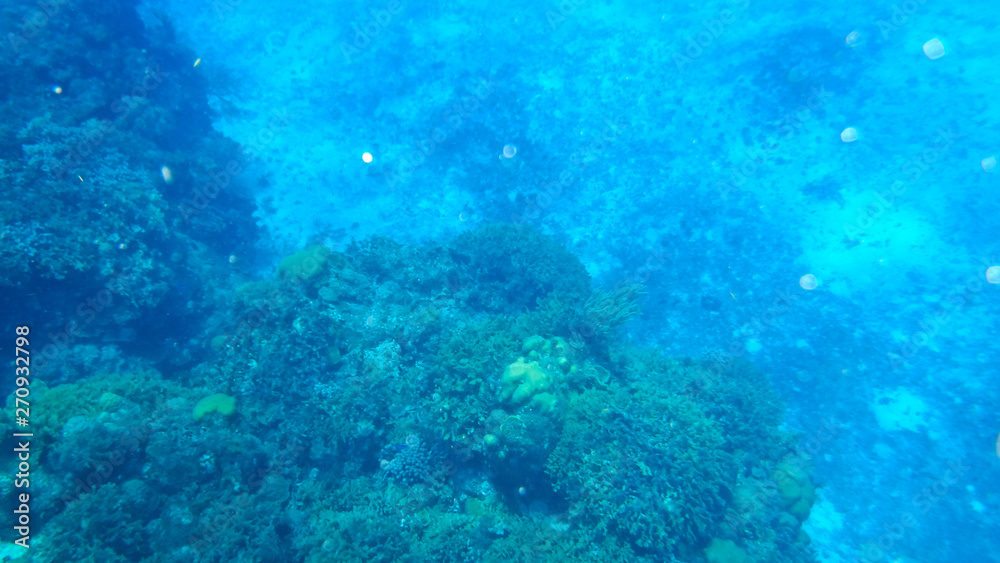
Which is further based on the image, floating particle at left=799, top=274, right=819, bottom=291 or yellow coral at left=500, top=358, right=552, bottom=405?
floating particle at left=799, top=274, right=819, bottom=291

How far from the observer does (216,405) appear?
714 cm

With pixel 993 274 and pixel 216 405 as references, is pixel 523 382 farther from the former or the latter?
pixel 993 274

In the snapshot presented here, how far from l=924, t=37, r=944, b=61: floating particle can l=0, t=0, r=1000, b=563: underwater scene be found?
0.06 m

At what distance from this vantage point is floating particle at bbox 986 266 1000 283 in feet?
39.3

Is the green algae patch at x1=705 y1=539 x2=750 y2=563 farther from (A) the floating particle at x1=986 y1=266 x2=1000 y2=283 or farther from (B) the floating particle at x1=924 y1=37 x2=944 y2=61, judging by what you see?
(B) the floating particle at x1=924 y1=37 x2=944 y2=61

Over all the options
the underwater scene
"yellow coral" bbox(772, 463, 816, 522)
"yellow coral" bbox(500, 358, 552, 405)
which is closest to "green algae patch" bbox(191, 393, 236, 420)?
the underwater scene

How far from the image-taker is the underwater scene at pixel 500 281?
6.65 m

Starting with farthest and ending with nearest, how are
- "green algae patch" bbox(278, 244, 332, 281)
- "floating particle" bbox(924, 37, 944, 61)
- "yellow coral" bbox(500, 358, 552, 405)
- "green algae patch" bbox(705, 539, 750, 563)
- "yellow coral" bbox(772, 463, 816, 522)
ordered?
"floating particle" bbox(924, 37, 944, 61)
"green algae patch" bbox(278, 244, 332, 281)
"yellow coral" bbox(772, 463, 816, 522)
"green algae patch" bbox(705, 539, 750, 563)
"yellow coral" bbox(500, 358, 552, 405)

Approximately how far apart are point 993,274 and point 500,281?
14798mm

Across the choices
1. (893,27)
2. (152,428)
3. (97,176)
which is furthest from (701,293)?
(97,176)

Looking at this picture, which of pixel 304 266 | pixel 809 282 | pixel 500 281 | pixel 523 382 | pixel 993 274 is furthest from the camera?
pixel 809 282

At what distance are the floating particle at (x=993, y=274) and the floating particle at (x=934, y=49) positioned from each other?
25.6 feet

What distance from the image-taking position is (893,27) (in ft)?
48.4

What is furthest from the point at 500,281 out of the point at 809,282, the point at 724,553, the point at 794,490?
the point at 809,282
